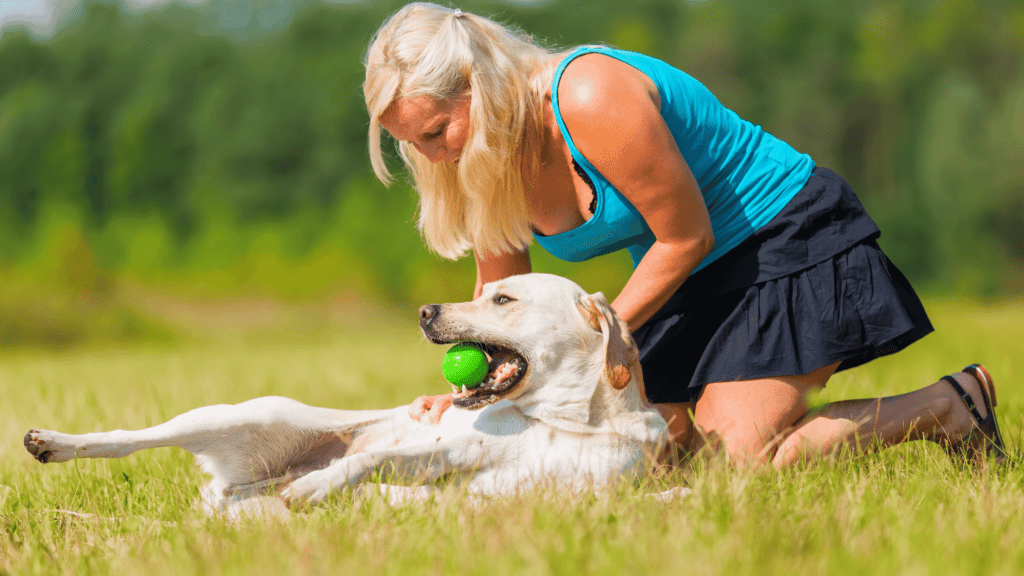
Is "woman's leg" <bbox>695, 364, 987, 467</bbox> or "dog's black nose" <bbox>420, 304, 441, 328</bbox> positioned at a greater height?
"dog's black nose" <bbox>420, 304, 441, 328</bbox>

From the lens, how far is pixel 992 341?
23.2 ft

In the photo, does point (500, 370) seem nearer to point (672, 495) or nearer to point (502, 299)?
point (502, 299)

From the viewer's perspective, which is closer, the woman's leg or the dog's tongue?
the dog's tongue

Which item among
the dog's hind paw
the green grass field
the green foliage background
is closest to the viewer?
the green grass field

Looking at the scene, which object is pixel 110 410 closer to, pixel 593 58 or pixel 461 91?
pixel 461 91

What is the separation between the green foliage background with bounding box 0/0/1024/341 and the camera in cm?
1842

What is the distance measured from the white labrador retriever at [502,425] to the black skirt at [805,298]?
540 millimetres

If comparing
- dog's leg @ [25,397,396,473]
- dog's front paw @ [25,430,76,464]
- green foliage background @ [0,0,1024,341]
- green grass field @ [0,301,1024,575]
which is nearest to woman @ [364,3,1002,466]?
green grass field @ [0,301,1024,575]

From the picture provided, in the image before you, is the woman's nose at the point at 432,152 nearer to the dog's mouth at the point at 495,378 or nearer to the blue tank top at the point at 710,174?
the blue tank top at the point at 710,174

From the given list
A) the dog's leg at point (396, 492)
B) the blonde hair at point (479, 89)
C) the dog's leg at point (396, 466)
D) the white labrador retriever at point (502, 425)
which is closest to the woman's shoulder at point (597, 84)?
the blonde hair at point (479, 89)

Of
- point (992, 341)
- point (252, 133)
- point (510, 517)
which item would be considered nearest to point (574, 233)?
point (510, 517)

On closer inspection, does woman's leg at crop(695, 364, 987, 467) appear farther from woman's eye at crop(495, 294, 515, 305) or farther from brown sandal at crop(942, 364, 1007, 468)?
woman's eye at crop(495, 294, 515, 305)

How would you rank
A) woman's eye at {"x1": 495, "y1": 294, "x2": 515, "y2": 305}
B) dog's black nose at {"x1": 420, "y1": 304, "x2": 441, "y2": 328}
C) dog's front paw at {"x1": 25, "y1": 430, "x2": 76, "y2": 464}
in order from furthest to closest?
woman's eye at {"x1": 495, "y1": 294, "x2": 515, "y2": 305} < dog's black nose at {"x1": 420, "y1": 304, "x2": 441, "y2": 328} < dog's front paw at {"x1": 25, "y1": 430, "x2": 76, "y2": 464}

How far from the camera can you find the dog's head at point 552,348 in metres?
2.38
